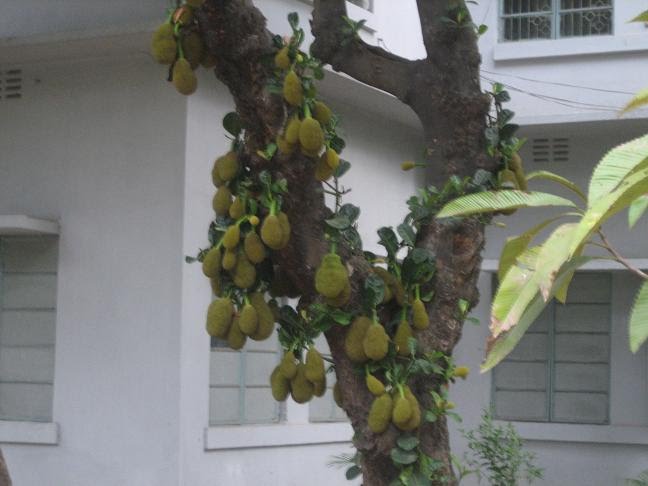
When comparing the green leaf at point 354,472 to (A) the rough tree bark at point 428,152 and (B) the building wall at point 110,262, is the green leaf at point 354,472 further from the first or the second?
(B) the building wall at point 110,262

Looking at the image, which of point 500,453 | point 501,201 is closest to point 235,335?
point 501,201

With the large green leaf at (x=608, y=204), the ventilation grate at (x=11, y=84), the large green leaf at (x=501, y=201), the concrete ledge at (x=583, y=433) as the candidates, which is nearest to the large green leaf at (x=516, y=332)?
the large green leaf at (x=501, y=201)

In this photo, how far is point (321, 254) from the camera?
4.07 m

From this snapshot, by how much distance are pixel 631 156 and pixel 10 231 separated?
5.93 metres

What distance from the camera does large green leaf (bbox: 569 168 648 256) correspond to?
1.89m

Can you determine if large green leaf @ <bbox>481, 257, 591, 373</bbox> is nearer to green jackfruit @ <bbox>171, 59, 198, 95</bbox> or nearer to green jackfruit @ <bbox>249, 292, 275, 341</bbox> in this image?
green jackfruit @ <bbox>249, 292, 275, 341</bbox>

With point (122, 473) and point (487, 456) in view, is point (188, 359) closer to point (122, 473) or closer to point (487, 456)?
point (122, 473)

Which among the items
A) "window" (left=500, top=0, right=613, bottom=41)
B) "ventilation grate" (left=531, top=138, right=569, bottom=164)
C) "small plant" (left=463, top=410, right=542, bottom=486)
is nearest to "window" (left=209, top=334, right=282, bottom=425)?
"small plant" (left=463, top=410, right=542, bottom=486)

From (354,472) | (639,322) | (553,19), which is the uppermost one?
(553,19)

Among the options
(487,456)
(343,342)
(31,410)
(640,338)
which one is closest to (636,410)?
(487,456)

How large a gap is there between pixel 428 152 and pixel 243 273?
3.18 ft

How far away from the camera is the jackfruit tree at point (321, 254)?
155 inches

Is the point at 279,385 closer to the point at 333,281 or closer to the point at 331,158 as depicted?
the point at 333,281

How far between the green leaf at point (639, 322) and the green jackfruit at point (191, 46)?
6.81ft
